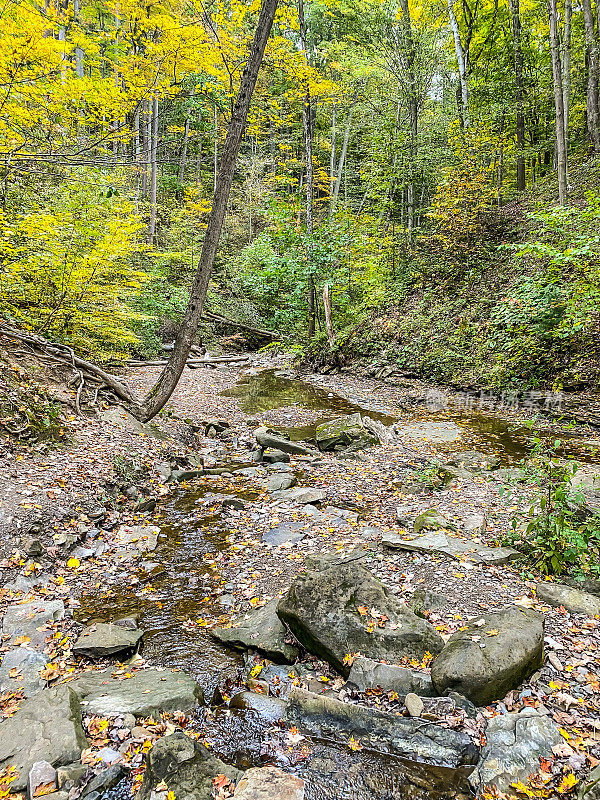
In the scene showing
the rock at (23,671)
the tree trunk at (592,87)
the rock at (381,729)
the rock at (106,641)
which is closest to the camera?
the rock at (381,729)

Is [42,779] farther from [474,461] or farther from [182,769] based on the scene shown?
[474,461]

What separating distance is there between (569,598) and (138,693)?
3.71 metres

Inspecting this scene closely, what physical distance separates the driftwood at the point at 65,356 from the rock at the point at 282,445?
2748mm

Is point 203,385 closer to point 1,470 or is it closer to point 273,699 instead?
point 1,470

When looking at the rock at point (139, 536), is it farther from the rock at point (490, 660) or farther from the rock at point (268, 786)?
the rock at point (490, 660)

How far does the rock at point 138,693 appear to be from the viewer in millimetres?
3090

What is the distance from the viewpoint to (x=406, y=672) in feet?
11.1

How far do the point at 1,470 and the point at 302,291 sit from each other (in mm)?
14259

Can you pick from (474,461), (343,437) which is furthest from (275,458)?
(474,461)

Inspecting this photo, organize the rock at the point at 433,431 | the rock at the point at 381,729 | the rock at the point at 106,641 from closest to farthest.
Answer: the rock at the point at 381,729
the rock at the point at 106,641
the rock at the point at 433,431

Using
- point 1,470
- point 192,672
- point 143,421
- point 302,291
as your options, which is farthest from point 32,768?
point 302,291

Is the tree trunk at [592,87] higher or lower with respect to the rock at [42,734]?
higher

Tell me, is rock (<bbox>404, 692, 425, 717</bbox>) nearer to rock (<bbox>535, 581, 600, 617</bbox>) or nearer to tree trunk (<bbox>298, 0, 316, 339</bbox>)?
rock (<bbox>535, 581, 600, 617</bbox>)

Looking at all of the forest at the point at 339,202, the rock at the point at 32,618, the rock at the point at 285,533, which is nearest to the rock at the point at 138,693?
the rock at the point at 32,618
